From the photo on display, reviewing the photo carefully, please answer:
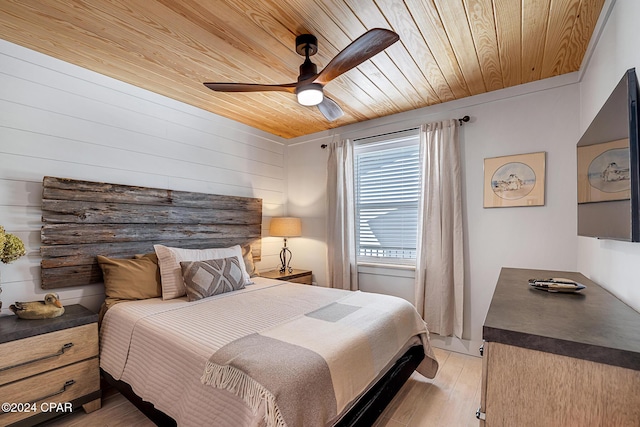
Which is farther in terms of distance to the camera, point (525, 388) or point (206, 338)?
point (206, 338)

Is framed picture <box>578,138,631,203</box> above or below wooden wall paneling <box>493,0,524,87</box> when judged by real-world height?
below

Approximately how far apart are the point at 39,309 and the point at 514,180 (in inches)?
151

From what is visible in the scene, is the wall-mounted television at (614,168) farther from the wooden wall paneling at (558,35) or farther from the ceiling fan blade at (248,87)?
the ceiling fan blade at (248,87)

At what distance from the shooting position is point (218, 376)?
1274mm

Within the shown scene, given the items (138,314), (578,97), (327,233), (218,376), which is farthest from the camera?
(327,233)

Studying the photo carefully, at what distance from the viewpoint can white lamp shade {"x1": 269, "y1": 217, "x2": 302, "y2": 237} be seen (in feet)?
12.0

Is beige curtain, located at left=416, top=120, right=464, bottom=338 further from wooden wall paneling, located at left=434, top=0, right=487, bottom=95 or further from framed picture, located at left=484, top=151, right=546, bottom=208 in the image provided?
wooden wall paneling, located at left=434, top=0, right=487, bottom=95

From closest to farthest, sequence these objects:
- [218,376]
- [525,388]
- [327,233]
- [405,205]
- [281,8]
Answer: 1. [525,388]
2. [218,376]
3. [281,8]
4. [405,205]
5. [327,233]

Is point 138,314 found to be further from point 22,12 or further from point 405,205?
point 405,205

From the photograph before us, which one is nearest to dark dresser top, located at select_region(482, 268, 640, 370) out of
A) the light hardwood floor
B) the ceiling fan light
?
the light hardwood floor

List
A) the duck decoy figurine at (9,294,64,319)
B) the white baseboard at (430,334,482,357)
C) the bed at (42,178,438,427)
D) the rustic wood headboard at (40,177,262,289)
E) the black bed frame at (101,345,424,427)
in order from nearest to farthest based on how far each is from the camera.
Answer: the bed at (42,178,438,427)
the black bed frame at (101,345,424,427)
the duck decoy figurine at (9,294,64,319)
the rustic wood headboard at (40,177,262,289)
the white baseboard at (430,334,482,357)

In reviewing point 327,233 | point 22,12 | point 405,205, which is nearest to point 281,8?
point 22,12

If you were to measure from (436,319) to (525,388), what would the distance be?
85.4 inches

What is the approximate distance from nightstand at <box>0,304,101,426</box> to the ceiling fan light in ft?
6.93
